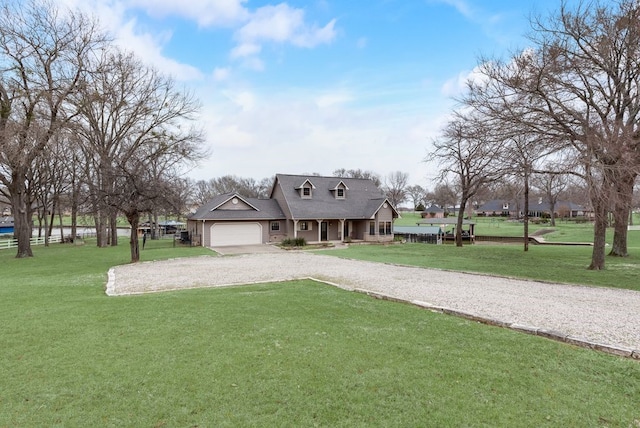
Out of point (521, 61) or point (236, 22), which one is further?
point (236, 22)

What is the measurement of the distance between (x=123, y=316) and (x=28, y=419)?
3.75m

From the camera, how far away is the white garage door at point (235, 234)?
91.5 feet

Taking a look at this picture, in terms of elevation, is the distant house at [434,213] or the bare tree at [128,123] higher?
the bare tree at [128,123]

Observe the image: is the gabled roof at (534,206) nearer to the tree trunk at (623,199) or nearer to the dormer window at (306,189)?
the dormer window at (306,189)

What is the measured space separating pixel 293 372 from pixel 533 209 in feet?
302

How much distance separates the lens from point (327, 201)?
31812 millimetres

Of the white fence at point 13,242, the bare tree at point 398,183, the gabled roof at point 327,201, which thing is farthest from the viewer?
the bare tree at point 398,183

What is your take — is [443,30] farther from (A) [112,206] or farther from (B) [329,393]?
(A) [112,206]

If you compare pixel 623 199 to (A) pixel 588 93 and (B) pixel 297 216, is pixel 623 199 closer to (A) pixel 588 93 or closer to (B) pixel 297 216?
(A) pixel 588 93

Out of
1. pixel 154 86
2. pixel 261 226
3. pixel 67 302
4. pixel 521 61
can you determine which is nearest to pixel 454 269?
pixel 521 61

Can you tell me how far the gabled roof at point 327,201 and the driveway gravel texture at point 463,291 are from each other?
1227 centimetres

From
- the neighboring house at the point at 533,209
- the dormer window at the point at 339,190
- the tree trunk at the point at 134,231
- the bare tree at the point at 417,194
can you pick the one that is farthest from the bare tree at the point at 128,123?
the bare tree at the point at 417,194

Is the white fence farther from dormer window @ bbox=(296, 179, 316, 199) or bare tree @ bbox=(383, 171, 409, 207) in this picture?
bare tree @ bbox=(383, 171, 409, 207)

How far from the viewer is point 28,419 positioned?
11.7ft
